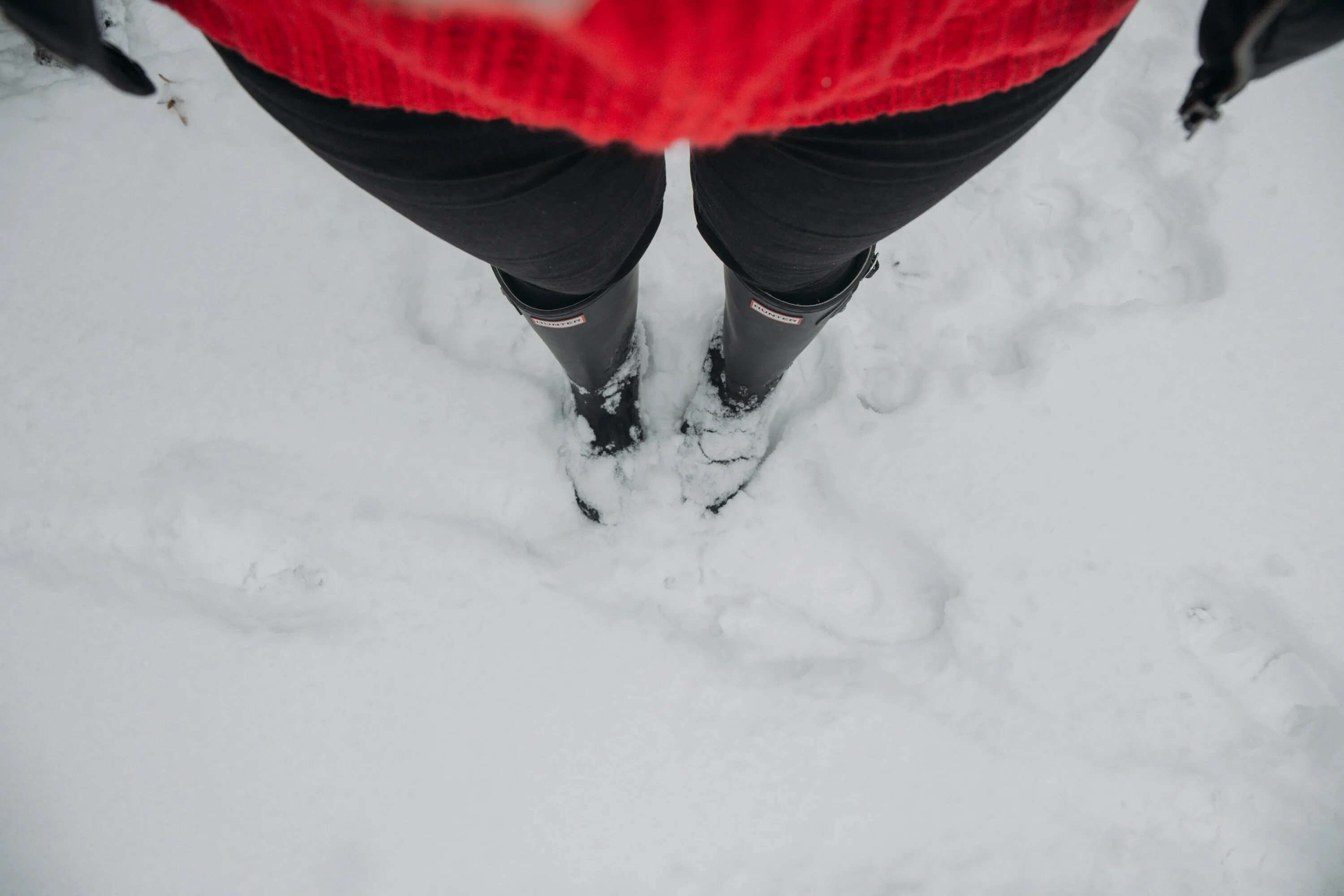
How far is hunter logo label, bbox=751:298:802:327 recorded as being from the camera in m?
0.62

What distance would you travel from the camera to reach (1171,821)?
0.81 m

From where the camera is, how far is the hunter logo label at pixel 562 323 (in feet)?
2.02

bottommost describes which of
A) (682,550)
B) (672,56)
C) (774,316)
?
(682,550)

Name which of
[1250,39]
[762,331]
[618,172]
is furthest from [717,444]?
[1250,39]

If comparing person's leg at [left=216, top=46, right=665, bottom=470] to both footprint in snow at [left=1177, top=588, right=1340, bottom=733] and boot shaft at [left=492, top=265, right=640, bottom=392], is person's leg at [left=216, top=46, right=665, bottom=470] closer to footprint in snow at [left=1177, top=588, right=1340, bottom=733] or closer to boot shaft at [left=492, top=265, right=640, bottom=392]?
boot shaft at [left=492, top=265, right=640, bottom=392]

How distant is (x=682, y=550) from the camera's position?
91cm

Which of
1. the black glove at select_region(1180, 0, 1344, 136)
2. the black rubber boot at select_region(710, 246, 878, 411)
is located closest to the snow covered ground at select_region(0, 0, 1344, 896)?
the black rubber boot at select_region(710, 246, 878, 411)

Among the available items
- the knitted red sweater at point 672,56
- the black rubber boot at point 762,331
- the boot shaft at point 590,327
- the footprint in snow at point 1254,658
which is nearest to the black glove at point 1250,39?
the knitted red sweater at point 672,56

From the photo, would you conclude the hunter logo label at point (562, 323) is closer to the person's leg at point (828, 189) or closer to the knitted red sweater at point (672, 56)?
the person's leg at point (828, 189)

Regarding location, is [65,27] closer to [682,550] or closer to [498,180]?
[498,180]

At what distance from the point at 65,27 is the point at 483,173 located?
158 mm

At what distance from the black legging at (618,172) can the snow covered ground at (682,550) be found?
0.52m

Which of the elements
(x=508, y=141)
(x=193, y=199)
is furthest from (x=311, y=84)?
(x=193, y=199)

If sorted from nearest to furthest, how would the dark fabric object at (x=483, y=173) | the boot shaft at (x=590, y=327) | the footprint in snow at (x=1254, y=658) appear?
1. the dark fabric object at (x=483, y=173)
2. the boot shaft at (x=590, y=327)
3. the footprint in snow at (x=1254, y=658)
